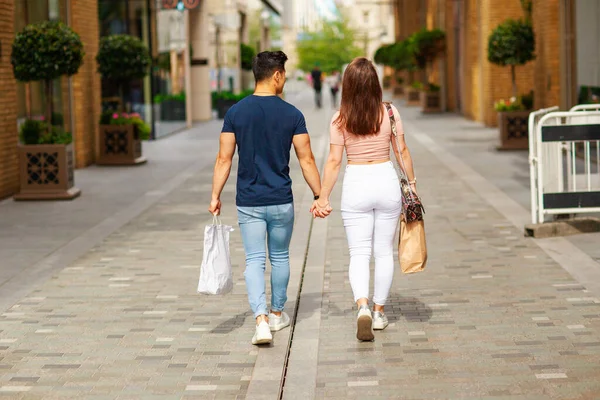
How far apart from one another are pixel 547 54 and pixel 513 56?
4.35 ft

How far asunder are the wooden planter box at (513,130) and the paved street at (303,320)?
8.85m

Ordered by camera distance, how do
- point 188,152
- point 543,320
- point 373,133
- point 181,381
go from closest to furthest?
point 181,381 < point 373,133 < point 543,320 < point 188,152

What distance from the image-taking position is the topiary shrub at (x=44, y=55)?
15219 mm

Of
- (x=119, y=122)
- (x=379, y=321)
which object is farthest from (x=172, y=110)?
(x=379, y=321)

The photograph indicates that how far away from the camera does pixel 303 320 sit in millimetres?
7480

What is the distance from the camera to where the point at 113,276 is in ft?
30.9

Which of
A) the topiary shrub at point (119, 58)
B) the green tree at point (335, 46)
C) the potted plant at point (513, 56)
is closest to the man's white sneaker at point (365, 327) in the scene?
the topiary shrub at point (119, 58)

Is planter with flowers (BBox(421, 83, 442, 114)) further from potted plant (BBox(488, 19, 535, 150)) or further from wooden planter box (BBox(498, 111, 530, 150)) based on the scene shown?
wooden planter box (BBox(498, 111, 530, 150))

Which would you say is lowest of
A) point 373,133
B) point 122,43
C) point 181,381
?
point 181,381

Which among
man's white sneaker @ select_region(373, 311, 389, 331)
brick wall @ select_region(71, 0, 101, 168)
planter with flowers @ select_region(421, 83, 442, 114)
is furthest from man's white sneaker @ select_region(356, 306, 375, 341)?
planter with flowers @ select_region(421, 83, 442, 114)

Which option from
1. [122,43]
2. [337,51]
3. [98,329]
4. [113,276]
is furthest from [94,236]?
[337,51]

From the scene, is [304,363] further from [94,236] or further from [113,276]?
[94,236]

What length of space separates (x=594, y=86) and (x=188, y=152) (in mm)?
9140

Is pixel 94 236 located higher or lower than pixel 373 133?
lower
